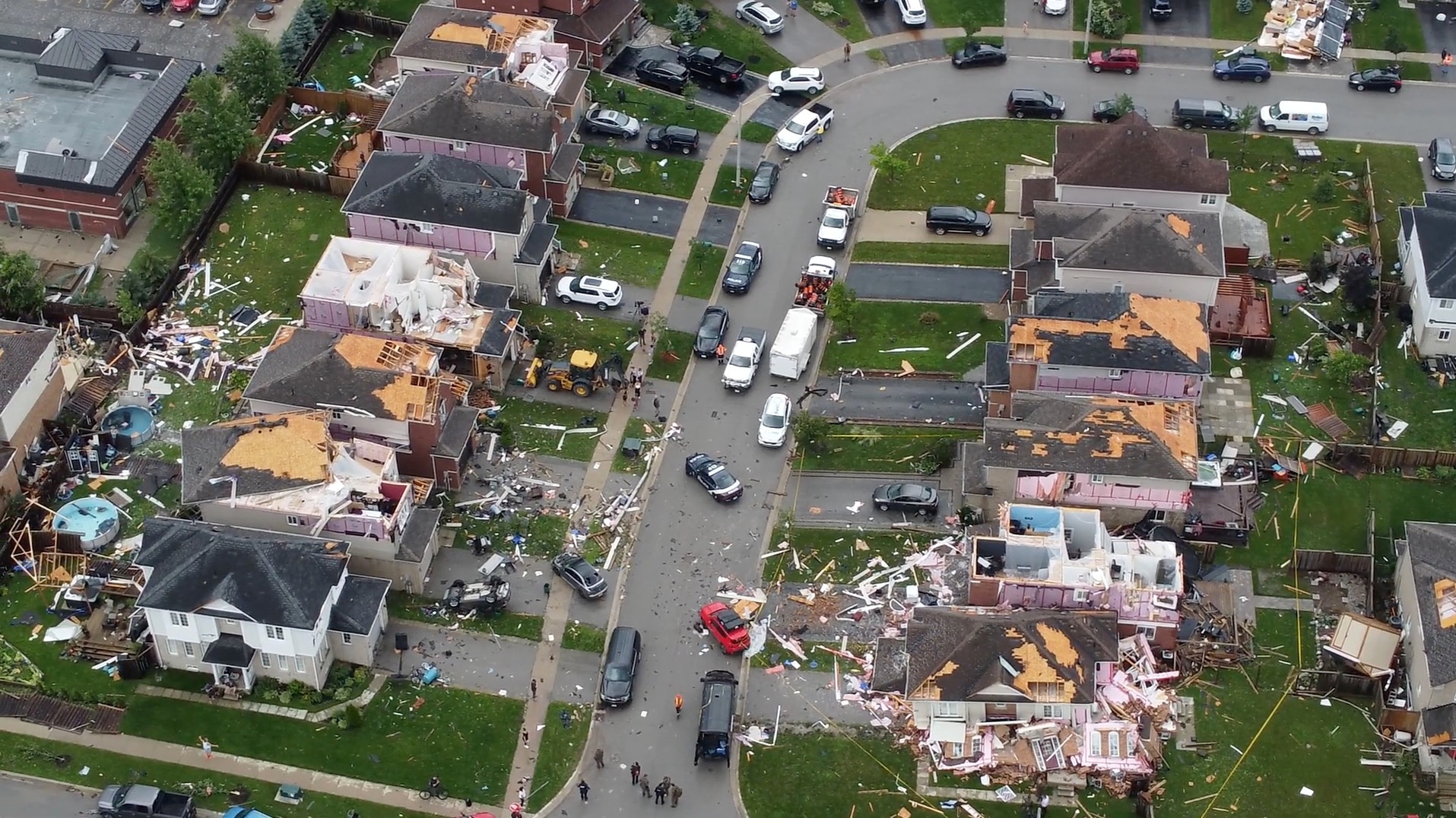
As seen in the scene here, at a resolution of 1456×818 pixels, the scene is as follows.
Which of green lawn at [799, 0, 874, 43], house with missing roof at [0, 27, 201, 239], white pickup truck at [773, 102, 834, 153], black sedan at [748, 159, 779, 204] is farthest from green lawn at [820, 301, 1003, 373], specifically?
house with missing roof at [0, 27, 201, 239]

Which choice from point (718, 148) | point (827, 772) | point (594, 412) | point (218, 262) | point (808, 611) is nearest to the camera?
point (827, 772)

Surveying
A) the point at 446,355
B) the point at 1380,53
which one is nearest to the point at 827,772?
the point at 446,355

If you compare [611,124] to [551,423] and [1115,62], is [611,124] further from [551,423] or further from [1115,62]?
[1115,62]

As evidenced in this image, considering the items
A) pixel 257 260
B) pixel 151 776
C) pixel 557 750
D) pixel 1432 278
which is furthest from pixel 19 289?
pixel 1432 278

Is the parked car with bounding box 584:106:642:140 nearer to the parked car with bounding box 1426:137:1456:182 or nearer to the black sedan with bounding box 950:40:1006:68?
the black sedan with bounding box 950:40:1006:68

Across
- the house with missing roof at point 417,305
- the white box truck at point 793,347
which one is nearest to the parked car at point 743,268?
the white box truck at point 793,347

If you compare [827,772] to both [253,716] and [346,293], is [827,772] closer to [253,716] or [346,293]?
[253,716]
